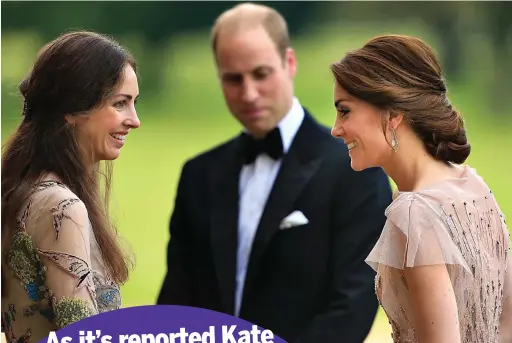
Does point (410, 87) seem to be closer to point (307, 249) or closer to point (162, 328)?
point (162, 328)

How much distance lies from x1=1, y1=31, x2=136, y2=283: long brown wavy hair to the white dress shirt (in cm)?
87

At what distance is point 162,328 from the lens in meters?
1.96

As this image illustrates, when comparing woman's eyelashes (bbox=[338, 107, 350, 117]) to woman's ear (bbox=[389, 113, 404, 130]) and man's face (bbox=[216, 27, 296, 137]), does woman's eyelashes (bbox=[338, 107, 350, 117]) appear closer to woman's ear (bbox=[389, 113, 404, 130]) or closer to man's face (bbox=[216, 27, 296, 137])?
woman's ear (bbox=[389, 113, 404, 130])

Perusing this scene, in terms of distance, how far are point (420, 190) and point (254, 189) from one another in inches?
44.7

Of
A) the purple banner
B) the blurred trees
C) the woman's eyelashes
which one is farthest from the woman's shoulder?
the blurred trees

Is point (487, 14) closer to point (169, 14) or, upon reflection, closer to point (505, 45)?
point (505, 45)

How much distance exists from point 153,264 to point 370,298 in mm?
2016

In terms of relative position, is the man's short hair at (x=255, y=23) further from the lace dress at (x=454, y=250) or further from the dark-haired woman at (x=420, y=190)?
the lace dress at (x=454, y=250)

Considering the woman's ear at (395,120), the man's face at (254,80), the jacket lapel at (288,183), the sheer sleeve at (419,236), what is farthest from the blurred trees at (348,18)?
the sheer sleeve at (419,236)

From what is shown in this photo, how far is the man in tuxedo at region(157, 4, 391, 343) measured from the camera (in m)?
2.66

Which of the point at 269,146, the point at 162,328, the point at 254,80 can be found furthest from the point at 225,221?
the point at 162,328

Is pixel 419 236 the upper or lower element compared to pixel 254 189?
lower

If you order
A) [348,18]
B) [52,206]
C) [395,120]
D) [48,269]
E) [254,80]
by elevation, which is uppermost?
[348,18]

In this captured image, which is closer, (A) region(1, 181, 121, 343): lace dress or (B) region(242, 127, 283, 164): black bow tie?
(A) region(1, 181, 121, 343): lace dress
